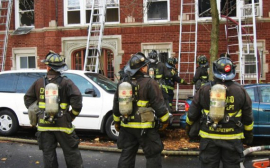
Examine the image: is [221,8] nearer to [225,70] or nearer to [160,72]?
[160,72]

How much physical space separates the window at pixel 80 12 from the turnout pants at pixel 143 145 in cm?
1064

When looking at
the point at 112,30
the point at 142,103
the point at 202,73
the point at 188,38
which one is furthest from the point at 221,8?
the point at 142,103

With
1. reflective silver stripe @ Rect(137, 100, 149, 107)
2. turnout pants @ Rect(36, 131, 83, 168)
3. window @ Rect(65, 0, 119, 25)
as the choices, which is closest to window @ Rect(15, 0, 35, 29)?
window @ Rect(65, 0, 119, 25)

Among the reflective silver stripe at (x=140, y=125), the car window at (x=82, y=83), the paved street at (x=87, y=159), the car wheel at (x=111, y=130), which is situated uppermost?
the car window at (x=82, y=83)

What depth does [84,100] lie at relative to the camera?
8273 millimetres

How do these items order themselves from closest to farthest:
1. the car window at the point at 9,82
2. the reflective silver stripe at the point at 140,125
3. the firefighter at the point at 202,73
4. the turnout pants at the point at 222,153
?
the turnout pants at the point at 222,153 → the reflective silver stripe at the point at 140,125 → the car window at the point at 9,82 → the firefighter at the point at 202,73

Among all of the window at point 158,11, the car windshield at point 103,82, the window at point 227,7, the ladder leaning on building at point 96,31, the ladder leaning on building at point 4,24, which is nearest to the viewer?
the car windshield at point 103,82

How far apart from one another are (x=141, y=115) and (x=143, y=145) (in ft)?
1.40

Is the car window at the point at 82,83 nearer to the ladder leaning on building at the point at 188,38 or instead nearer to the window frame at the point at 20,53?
the ladder leaning on building at the point at 188,38

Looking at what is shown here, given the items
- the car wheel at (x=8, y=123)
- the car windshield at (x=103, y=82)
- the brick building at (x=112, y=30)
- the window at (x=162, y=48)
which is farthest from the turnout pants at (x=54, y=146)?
the window at (x=162, y=48)

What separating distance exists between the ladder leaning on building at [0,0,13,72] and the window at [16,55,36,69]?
0.73m

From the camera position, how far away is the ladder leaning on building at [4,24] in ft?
49.8

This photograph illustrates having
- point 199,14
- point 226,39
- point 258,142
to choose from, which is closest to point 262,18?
point 226,39

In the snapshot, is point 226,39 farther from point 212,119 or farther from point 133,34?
point 212,119
